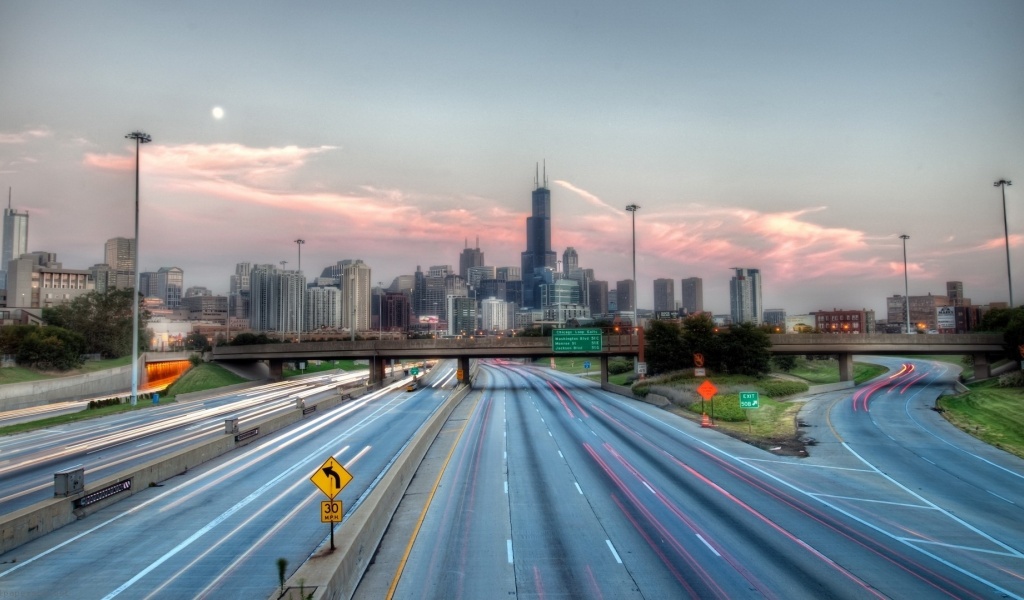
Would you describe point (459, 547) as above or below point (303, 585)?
below

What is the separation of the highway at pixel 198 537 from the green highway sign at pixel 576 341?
39293 millimetres

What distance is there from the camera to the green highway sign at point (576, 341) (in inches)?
2744

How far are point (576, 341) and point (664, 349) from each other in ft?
40.3

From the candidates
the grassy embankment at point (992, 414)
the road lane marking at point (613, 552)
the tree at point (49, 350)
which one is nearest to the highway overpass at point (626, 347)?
the grassy embankment at point (992, 414)

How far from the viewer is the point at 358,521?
17172 mm

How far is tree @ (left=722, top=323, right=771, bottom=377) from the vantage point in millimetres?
69688

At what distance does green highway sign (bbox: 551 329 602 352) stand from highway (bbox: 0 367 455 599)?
129ft

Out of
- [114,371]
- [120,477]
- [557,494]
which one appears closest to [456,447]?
[557,494]

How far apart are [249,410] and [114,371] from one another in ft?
126

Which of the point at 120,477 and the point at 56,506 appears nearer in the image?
the point at 56,506

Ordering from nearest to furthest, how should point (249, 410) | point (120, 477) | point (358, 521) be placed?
point (358, 521) → point (120, 477) → point (249, 410)

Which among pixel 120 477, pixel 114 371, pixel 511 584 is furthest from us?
pixel 114 371

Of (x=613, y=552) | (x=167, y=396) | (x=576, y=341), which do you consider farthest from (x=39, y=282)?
(x=613, y=552)

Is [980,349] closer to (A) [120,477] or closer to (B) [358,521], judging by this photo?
(B) [358,521]
